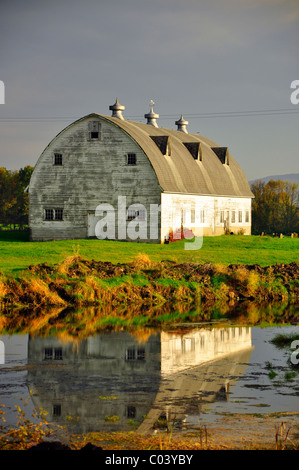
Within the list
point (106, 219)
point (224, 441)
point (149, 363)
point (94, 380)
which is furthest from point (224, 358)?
point (106, 219)

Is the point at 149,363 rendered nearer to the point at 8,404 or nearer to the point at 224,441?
the point at 8,404

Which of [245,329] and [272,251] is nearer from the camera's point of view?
[245,329]

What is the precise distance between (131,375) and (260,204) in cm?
6819

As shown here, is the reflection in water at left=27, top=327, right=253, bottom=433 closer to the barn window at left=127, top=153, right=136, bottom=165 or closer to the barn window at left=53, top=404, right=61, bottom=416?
the barn window at left=53, top=404, right=61, bottom=416

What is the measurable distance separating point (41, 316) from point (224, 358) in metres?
9.45

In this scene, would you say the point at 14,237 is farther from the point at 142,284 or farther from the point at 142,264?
the point at 142,284

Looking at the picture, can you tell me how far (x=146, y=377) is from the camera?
56.3 feet

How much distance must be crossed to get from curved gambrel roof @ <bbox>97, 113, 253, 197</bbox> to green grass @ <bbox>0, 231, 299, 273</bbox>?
16.5 feet

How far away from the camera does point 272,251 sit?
45.7 metres

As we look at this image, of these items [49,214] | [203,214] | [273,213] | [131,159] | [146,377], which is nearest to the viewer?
[146,377]

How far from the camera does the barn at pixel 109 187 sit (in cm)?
4978

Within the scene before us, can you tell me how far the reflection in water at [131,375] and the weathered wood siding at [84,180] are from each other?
2646 centimetres

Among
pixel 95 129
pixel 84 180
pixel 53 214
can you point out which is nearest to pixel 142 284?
pixel 84 180

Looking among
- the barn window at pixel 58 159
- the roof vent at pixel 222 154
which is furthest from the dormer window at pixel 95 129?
the roof vent at pixel 222 154
